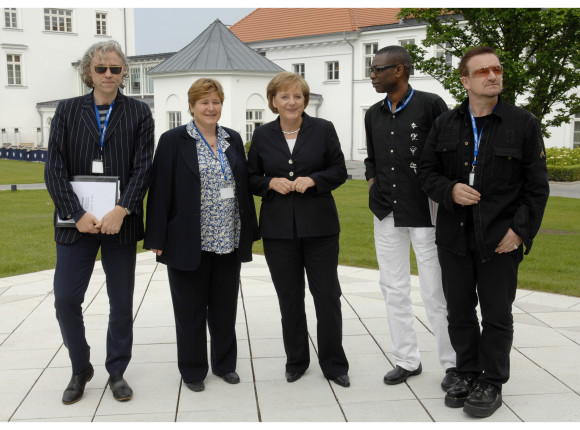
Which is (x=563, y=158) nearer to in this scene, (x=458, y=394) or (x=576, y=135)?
(x=576, y=135)

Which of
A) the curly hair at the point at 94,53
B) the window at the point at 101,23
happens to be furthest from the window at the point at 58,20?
the curly hair at the point at 94,53

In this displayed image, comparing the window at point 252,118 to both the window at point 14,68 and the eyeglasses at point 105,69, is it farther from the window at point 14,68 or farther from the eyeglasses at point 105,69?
the eyeglasses at point 105,69

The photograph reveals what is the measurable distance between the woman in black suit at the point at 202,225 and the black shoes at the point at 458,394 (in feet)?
4.90

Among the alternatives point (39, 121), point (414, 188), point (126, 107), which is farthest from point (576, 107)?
point (39, 121)

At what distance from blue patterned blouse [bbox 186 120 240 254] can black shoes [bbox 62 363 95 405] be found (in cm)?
118

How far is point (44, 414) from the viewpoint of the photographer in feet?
13.9

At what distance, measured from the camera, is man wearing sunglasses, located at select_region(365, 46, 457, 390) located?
14.8 feet

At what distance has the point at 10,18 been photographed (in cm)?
4534

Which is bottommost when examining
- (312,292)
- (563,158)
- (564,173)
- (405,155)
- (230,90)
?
(564,173)

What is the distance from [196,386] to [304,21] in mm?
37972

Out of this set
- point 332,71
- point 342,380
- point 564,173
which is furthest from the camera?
point 332,71

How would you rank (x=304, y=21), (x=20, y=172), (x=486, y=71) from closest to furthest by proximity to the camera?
(x=486, y=71) < (x=20, y=172) < (x=304, y=21)

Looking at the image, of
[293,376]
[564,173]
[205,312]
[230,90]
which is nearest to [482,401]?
[293,376]
